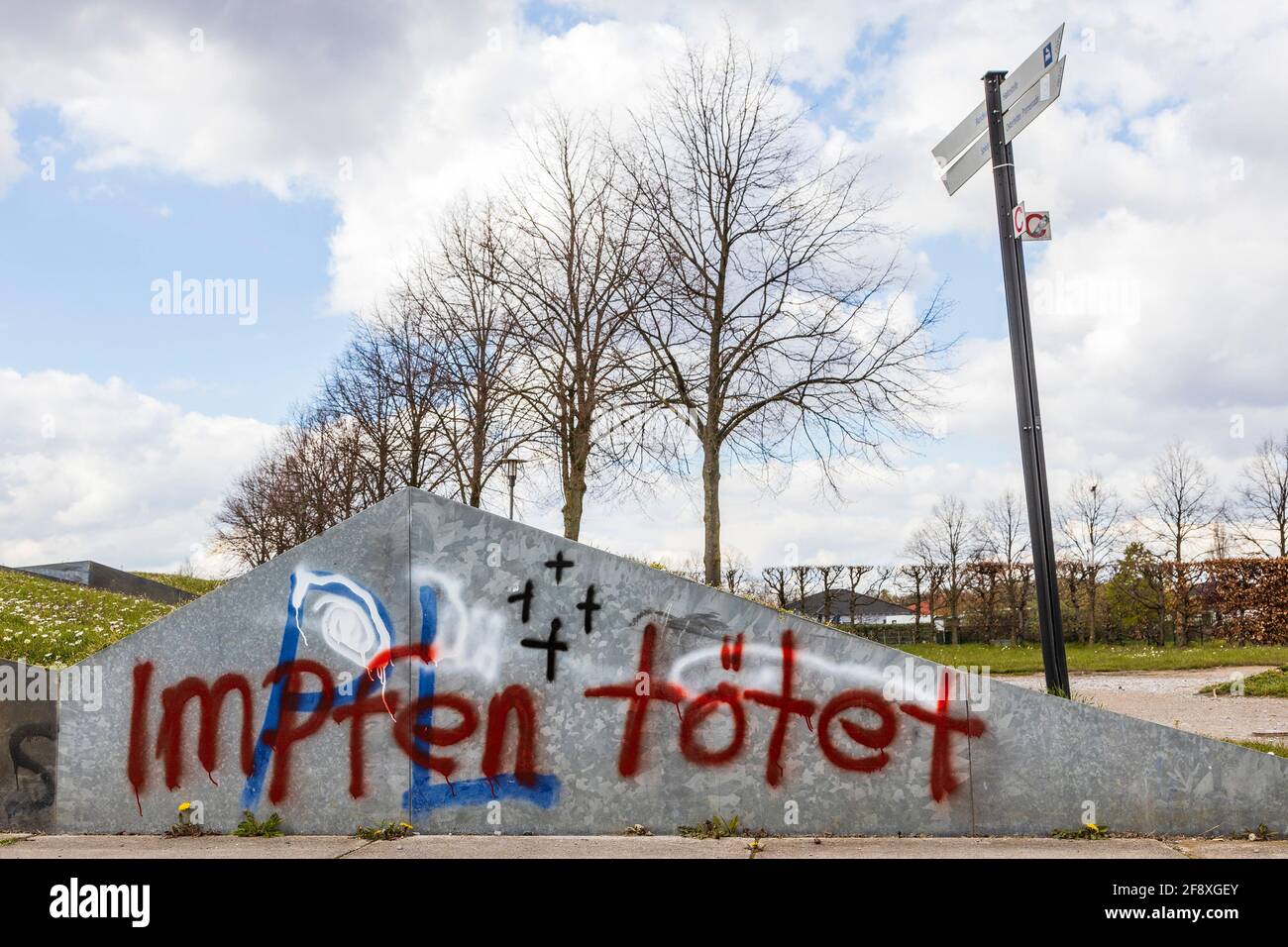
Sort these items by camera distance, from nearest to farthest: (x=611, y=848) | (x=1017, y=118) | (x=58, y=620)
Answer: (x=611, y=848), (x=1017, y=118), (x=58, y=620)

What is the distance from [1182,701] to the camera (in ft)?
39.4

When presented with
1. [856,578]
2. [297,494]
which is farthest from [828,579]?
[297,494]

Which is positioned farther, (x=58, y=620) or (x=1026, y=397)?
(x=58, y=620)

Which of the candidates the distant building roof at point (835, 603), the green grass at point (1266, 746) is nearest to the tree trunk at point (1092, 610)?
the distant building roof at point (835, 603)

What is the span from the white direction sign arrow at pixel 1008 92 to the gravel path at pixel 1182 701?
14.0 ft

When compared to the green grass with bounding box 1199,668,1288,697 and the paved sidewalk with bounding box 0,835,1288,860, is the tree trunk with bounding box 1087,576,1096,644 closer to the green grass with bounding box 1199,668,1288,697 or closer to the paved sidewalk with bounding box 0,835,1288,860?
the green grass with bounding box 1199,668,1288,697

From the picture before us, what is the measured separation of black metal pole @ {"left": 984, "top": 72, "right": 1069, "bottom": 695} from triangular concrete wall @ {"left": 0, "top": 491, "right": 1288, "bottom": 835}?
0.97m

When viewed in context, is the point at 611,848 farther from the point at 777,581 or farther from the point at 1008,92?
the point at 777,581

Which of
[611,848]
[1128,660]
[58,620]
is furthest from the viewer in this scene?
[1128,660]

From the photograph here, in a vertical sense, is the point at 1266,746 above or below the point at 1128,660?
above

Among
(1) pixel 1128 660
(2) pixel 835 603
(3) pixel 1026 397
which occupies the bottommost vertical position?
(1) pixel 1128 660

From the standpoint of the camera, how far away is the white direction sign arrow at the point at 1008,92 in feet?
21.6

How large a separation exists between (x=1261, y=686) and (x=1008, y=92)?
9.93 m

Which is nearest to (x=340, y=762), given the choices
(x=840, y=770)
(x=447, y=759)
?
(x=447, y=759)
